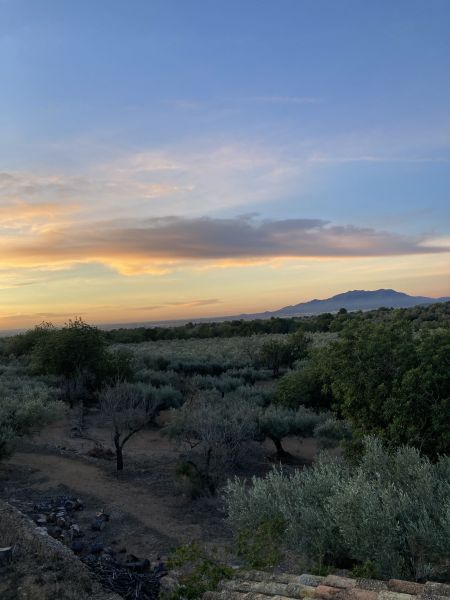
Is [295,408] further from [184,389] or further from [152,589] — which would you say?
[152,589]

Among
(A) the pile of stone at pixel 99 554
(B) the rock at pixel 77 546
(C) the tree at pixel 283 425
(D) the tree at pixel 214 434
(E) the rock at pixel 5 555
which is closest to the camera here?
(A) the pile of stone at pixel 99 554

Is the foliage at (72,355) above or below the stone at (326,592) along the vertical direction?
above

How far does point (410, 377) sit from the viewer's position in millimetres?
11102

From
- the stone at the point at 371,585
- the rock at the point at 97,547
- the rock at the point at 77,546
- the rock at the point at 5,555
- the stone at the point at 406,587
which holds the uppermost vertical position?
the stone at the point at 406,587

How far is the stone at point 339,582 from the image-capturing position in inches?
211

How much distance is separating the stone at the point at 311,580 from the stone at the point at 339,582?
10cm

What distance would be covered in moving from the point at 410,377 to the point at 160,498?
679 cm

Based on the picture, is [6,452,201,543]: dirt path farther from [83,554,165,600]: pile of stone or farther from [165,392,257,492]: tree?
[83,554,165,600]: pile of stone

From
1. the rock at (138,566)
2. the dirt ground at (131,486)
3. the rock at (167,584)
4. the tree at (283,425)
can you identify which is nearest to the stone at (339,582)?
the rock at (167,584)

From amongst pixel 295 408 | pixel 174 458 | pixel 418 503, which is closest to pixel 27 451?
pixel 174 458

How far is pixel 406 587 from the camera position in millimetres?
5000

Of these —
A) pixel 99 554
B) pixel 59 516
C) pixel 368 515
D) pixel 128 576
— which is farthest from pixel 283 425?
pixel 368 515

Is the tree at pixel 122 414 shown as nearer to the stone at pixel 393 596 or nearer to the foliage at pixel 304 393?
the foliage at pixel 304 393

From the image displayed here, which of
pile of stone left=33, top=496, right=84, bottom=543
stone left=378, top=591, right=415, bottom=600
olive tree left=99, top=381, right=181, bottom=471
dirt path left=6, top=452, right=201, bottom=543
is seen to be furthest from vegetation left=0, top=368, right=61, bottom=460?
stone left=378, top=591, right=415, bottom=600
